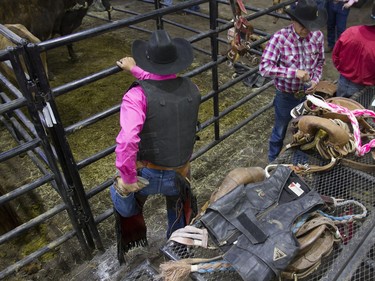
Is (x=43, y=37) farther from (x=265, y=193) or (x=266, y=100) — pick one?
(x=265, y=193)

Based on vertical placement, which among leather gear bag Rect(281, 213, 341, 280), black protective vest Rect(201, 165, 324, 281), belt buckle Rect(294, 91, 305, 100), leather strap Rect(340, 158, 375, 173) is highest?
black protective vest Rect(201, 165, 324, 281)

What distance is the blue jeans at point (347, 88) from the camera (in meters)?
3.32

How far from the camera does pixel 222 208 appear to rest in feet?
4.98

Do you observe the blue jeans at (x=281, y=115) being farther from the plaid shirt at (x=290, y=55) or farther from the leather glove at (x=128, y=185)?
the leather glove at (x=128, y=185)

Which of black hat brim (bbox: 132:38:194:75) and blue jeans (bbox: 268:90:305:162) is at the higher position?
black hat brim (bbox: 132:38:194:75)

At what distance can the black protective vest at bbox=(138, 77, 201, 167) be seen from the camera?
199 centimetres

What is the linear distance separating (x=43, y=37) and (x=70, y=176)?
3.93 meters

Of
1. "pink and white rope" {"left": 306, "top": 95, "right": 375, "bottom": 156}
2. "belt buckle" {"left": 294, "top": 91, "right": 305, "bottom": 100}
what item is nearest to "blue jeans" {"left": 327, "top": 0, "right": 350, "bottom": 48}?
"belt buckle" {"left": 294, "top": 91, "right": 305, "bottom": 100}

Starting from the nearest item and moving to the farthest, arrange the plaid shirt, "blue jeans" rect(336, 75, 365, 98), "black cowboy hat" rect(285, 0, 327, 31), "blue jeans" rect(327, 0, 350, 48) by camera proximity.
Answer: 1. "black cowboy hat" rect(285, 0, 327, 31)
2. the plaid shirt
3. "blue jeans" rect(336, 75, 365, 98)
4. "blue jeans" rect(327, 0, 350, 48)

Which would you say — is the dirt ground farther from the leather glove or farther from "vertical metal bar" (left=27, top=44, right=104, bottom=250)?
the leather glove

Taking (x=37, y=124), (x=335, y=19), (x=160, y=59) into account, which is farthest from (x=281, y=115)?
(x=335, y=19)

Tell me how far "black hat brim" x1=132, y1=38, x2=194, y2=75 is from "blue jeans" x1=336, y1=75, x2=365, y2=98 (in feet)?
6.60

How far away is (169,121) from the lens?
2062mm

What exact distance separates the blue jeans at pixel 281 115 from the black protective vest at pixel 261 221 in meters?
1.60
